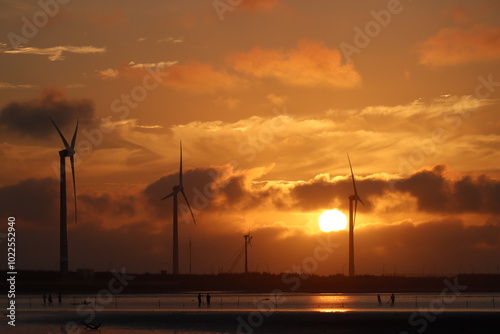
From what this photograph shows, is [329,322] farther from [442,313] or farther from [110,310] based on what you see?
[110,310]

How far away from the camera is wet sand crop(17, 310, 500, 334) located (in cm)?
8544

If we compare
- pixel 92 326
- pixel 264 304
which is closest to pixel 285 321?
pixel 92 326

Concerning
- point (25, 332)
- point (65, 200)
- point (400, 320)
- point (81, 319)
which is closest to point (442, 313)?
point (400, 320)

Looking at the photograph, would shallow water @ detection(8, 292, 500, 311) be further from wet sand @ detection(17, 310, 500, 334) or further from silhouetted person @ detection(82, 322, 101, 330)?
silhouetted person @ detection(82, 322, 101, 330)

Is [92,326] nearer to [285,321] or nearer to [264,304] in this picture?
[285,321]

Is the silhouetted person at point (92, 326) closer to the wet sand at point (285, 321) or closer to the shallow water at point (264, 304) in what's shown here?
the wet sand at point (285, 321)

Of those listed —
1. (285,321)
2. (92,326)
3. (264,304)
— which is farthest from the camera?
(264,304)

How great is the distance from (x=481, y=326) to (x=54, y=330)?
152 ft

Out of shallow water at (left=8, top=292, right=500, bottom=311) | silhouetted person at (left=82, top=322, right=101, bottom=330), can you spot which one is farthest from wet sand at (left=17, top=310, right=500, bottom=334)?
shallow water at (left=8, top=292, right=500, bottom=311)

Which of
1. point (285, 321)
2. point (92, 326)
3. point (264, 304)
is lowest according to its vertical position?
point (264, 304)

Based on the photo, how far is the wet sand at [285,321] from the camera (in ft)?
280

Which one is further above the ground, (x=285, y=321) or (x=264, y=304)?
(x=285, y=321)

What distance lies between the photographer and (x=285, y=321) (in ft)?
311

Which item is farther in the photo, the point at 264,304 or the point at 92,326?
the point at 264,304
